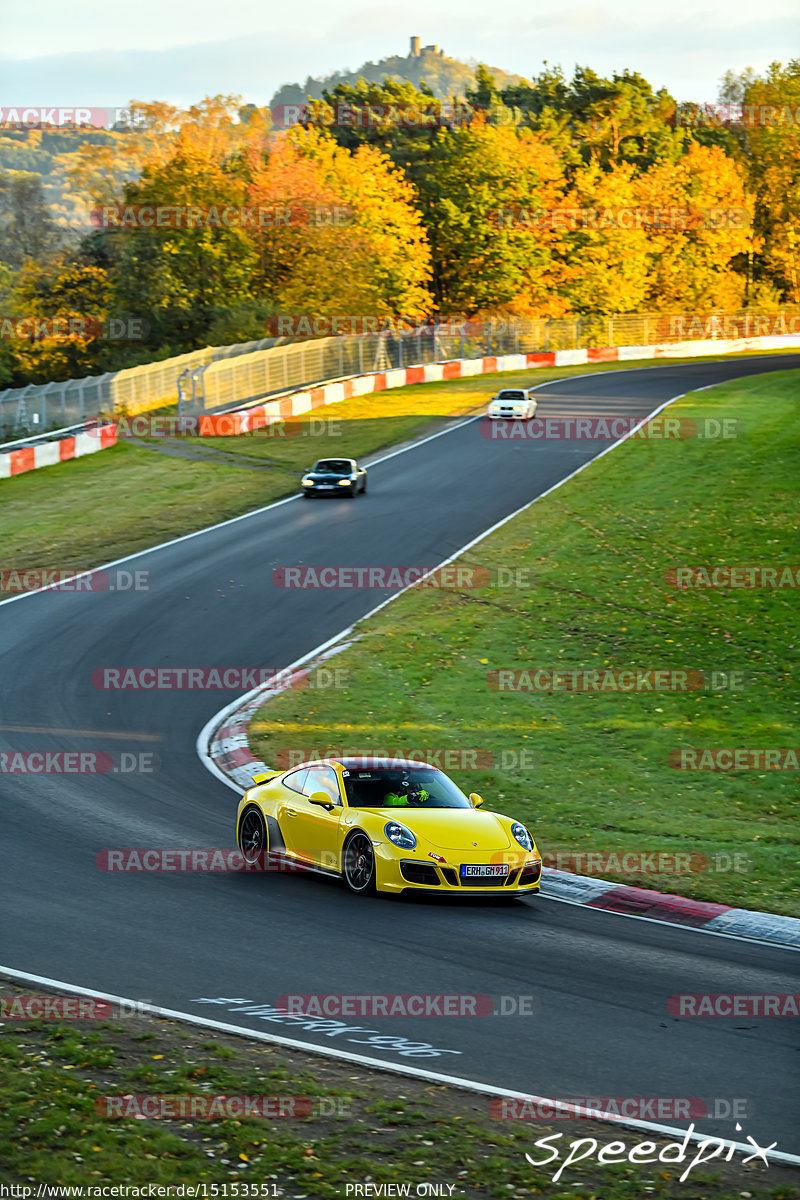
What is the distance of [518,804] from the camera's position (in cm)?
1722

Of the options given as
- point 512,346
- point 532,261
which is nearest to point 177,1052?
point 512,346

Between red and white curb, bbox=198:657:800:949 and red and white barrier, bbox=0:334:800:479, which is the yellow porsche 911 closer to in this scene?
red and white curb, bbox=198:657:800:949

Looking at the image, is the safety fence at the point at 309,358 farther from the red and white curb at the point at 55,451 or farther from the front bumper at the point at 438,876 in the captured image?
the front bumper at the point at 438,876

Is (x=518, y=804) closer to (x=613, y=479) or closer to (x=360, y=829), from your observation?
(x=360, y=829)

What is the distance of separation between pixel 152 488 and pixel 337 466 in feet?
Answer: 18.5

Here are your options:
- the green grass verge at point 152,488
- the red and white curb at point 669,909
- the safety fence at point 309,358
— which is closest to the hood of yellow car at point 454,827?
the red and white curb at point 669,909

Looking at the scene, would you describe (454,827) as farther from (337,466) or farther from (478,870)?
(337,466)

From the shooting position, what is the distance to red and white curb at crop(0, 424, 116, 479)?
43125 mm

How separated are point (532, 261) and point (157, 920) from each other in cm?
8371

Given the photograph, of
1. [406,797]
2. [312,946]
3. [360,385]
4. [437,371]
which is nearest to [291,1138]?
[312,946]

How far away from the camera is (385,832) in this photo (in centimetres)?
1337

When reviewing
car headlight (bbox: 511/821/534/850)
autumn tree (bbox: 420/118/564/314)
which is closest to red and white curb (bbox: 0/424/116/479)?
car headlight (bbox: 511/821/534/850)

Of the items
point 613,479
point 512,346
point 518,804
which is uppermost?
point 512,346

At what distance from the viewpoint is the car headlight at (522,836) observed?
13.7m
